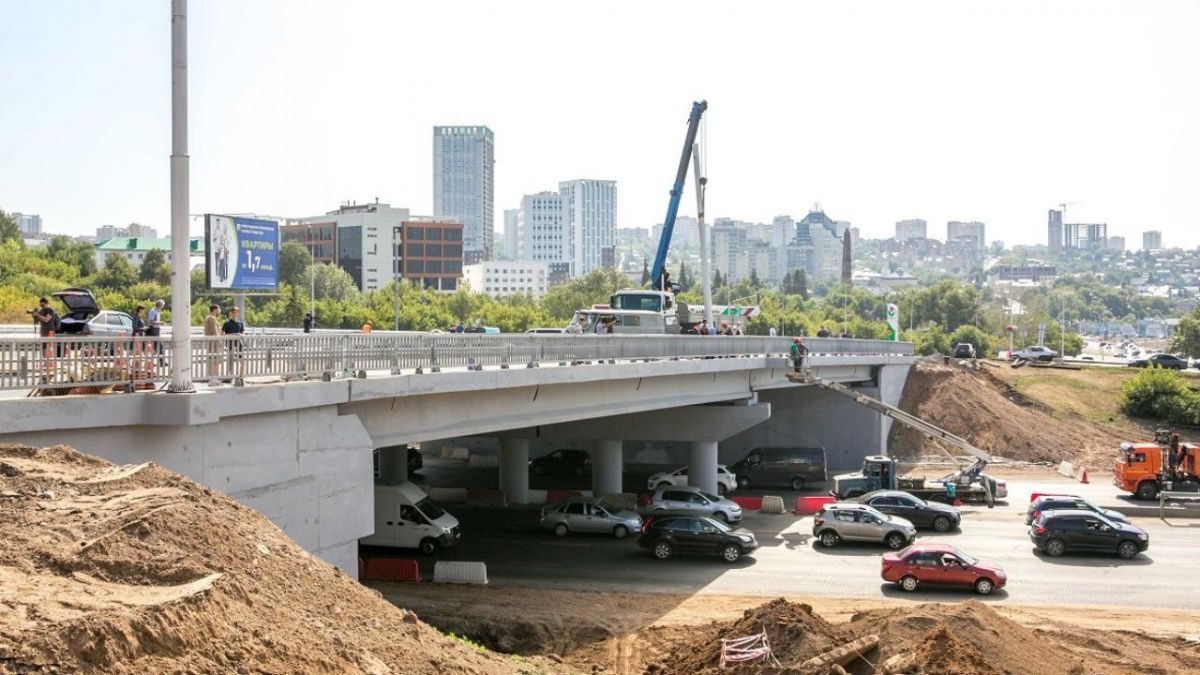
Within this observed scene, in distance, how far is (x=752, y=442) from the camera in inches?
2136

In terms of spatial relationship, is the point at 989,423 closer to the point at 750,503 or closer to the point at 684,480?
the point at 684,480

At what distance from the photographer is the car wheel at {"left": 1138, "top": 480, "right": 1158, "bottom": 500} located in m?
42.8

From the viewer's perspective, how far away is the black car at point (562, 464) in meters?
A: 50.4

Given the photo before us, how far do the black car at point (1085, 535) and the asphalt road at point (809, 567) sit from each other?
33cm

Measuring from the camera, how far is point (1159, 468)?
43.1 m

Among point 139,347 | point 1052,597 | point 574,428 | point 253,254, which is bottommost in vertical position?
point 1052,597

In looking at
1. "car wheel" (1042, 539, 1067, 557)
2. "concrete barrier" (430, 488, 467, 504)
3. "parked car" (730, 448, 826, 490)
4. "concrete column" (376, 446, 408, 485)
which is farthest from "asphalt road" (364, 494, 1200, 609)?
"parked car" (730, 448, 826, 490)

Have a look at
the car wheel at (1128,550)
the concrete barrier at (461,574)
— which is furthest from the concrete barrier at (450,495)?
the car wheel at (1128,550)

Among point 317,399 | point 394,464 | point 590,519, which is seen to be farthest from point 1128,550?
point 317,399

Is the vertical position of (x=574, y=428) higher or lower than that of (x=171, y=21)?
lower

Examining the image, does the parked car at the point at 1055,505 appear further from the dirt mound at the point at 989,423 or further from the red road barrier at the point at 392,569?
the dirt mound at the point at 989,423

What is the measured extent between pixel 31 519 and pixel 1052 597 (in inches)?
892

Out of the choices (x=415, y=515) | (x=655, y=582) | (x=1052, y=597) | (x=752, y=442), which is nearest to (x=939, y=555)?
(x=1052, y=597)

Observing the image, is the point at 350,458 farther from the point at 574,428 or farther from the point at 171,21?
the point at 574,428
